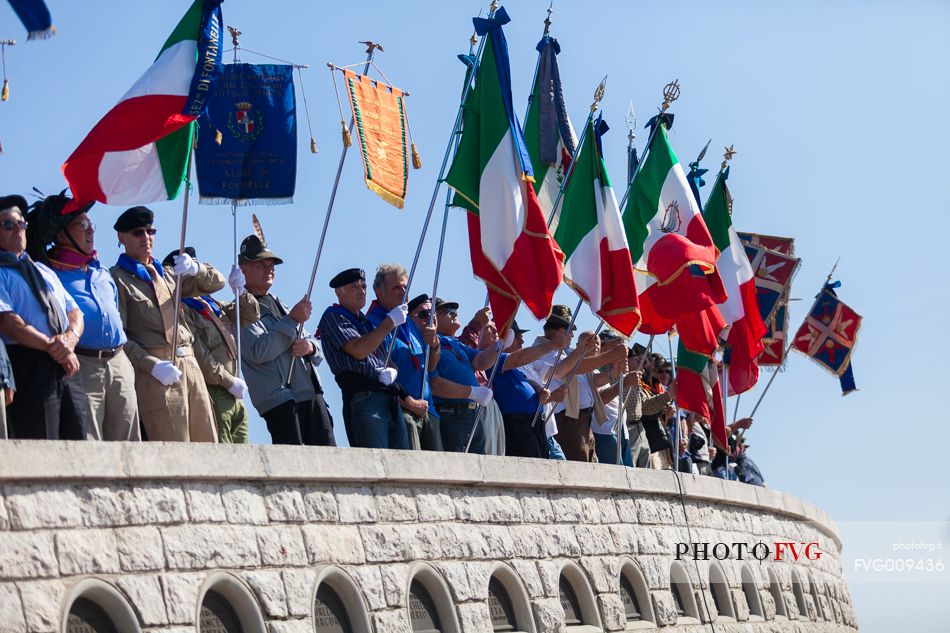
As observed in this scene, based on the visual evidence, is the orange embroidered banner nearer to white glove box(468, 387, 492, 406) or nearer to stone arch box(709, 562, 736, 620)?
white glove box(468, 387, 492, 406)

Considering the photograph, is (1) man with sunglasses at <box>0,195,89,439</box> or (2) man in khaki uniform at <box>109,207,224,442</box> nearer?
(1) man with sunglasses at <box>0,195,89,439</box>

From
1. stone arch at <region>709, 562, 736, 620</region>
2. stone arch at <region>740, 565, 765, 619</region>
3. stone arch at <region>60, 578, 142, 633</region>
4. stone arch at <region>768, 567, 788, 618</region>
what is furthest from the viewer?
stone arch at <region>768, 567, 788, 618</region>

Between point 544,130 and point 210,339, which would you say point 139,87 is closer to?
point 210,339

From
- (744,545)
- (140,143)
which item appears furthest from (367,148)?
(744,545)

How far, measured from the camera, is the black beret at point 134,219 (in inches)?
391

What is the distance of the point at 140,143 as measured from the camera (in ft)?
32.0

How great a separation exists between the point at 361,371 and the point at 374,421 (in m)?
0.38

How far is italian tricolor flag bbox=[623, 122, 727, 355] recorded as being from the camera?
15180 millimetres

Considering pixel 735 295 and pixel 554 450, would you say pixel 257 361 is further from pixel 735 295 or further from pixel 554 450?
pixel 735 295

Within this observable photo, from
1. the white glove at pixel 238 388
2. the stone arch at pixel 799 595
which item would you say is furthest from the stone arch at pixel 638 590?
the stone arch at pixel 799 595

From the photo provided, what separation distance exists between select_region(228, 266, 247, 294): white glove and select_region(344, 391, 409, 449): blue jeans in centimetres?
136

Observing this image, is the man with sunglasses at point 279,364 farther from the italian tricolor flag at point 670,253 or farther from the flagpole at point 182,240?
the italian tricolor flag at point 670,253

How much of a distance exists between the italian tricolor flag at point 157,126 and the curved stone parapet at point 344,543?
1777 millimetres

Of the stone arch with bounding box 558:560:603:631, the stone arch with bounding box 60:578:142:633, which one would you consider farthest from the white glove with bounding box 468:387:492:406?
the stone arch with bounding box 60:578:142:633
